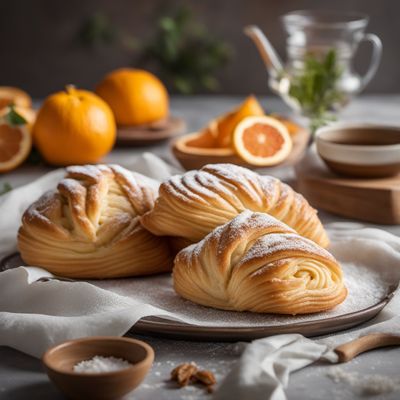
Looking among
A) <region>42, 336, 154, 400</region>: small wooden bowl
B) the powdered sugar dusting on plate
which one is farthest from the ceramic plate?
<region>42, 336, 154, 400</region>: small wooden bowl

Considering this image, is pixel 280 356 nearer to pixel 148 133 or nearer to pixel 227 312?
pixel 227 312

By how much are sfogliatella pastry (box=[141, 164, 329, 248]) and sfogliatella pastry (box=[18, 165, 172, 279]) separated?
0.04 metres

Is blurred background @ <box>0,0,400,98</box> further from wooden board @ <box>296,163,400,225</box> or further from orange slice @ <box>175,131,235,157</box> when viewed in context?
wooden board @ <box>296,163,400,225</box>

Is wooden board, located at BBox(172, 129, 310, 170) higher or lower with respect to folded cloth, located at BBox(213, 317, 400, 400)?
lower

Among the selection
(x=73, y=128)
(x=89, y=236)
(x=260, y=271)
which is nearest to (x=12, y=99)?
(x=73, y=128)

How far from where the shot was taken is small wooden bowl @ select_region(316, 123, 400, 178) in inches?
68.0

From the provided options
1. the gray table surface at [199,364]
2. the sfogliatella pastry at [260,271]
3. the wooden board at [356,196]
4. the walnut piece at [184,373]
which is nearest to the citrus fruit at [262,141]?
the wooden board at [356,196]

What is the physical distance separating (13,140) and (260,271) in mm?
1254

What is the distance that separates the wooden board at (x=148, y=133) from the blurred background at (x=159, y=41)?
1184 mm

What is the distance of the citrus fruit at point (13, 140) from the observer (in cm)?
223

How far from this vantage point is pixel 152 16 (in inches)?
148

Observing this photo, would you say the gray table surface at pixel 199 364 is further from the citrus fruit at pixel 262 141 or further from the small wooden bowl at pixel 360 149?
the citrus fruit at pixel 262 141

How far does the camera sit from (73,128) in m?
2.17

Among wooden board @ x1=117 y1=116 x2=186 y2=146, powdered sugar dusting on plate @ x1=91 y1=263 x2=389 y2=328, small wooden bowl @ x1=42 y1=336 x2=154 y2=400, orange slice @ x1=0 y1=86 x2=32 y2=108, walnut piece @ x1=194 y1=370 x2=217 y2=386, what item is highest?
small wooden bowl @ x1=42 y1=336 x2=154 y2=400
